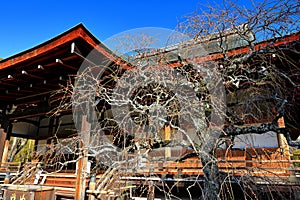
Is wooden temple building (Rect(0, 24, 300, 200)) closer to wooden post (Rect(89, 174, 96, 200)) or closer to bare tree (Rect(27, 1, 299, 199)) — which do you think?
wooden post (Rect(89, 174, 96, 200))

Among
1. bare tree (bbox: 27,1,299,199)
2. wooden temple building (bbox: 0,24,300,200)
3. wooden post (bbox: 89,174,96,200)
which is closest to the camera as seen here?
bare tree (bbox: 27,1,299,199)

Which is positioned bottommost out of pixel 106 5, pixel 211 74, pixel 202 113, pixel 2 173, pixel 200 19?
pixel 2 173

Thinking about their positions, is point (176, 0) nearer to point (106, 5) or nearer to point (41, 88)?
point (106, 5)

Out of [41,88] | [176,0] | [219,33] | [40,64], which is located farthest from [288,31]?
[41,88]

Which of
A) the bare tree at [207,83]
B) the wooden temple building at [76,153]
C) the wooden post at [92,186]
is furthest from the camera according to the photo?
the wooden post at [92,186]

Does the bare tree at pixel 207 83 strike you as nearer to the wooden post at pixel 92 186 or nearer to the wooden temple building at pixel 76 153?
the wooden temple building at pixel 76 153

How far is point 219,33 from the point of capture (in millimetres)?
2891

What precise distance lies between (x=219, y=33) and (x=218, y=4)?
42cm

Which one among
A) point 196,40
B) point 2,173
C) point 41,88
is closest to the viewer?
point 196,40

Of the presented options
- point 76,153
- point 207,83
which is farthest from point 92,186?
point 207,83

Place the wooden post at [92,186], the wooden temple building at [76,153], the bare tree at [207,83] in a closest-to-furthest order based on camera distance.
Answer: the bare tree at [207,83] → the wooden temple building at [76,153] → the wooden post at [92,186]

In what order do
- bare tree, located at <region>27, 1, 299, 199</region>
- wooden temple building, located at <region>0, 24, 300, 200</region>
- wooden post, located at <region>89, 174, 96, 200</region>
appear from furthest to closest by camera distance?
wooden post, located at <region>89, 174, 96, 200</region> → wooden temple building, located at <region>0, 24, 300, 200</region> → bare tree, located at <region>27, 1, 299, 199</region>

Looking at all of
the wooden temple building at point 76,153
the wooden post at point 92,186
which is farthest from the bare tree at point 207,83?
the wooden post at point 92,186

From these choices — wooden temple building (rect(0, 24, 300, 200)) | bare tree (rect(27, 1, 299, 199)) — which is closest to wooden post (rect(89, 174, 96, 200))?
wooden temple building (rect(0, 24, 300, 200))
